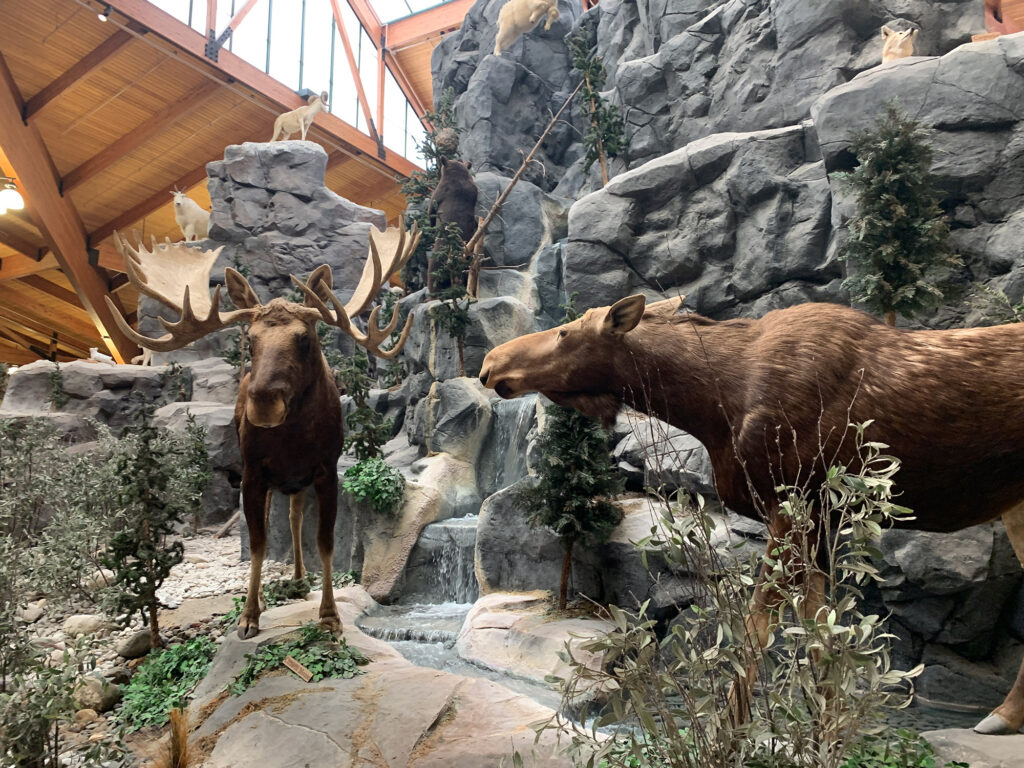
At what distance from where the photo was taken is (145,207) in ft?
54.1

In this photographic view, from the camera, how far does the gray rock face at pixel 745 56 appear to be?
8.99 metres

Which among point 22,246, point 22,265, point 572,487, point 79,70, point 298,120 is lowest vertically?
point 572,487

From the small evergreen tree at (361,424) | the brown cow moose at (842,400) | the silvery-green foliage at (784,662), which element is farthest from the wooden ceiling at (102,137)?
the silvery-green foliage at (784,662)

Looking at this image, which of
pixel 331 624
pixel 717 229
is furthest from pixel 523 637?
pixel 717 229

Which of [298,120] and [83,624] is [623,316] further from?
[298,120]

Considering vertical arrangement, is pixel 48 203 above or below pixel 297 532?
above

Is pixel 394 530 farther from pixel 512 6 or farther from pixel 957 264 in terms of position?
pixel 512 6

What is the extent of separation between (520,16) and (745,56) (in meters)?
7.78

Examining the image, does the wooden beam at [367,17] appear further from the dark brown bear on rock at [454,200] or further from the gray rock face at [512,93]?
the dark brown bear on rock at [454,200]

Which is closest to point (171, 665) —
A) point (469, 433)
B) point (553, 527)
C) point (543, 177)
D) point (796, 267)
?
point (553, 527)

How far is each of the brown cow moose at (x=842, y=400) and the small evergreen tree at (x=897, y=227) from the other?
9.93 feet

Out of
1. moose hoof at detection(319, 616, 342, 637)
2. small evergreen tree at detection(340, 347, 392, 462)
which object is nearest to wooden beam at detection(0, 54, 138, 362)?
small evergreen tree at detection(340, 347, 392, 462)

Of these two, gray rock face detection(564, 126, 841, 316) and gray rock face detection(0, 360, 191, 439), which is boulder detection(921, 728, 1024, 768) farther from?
gray rock face detection(0, 360, 191, 439)

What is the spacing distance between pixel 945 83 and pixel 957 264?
2322mm
